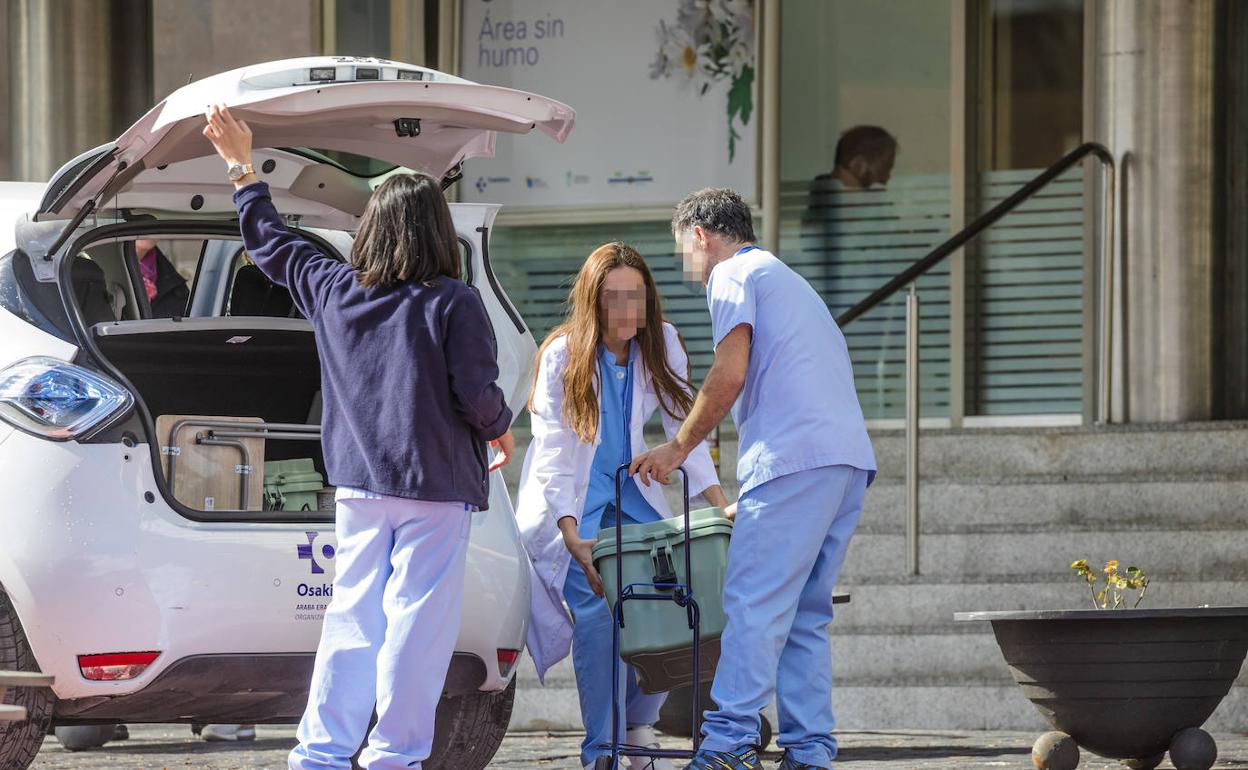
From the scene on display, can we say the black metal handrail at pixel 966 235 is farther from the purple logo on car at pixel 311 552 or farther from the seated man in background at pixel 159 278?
the purple logo on car at pixel 311 552

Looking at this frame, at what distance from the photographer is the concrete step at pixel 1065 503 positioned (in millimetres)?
8688

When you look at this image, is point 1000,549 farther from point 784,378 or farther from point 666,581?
point 666,581

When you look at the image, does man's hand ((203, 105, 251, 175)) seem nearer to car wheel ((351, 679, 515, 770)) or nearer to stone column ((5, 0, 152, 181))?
car wheel ((351, 679, 515, 770))

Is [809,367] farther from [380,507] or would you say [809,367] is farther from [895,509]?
[895,509]

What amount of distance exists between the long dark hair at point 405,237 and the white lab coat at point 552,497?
3.60 feet

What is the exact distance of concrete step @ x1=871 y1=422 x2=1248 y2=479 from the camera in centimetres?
903

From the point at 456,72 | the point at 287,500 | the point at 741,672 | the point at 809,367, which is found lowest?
the point at 741,672

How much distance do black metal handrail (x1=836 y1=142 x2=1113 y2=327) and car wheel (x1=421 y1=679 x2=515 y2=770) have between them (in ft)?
11.5

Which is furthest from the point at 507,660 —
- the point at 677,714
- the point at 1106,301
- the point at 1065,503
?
the point at 1106,301

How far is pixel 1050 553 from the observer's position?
8.58 meters

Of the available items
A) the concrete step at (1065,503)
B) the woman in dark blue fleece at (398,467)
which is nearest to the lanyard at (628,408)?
the woman in dark blue fleece at (398,467)

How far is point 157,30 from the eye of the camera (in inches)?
478

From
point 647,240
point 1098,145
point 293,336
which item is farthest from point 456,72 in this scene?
point 293,336

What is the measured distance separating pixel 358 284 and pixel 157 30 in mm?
7787
